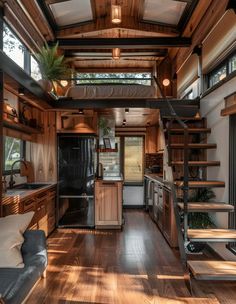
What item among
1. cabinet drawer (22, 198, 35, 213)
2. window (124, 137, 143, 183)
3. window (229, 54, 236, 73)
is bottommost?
cabinet drawer (22, 198, 35, 213)

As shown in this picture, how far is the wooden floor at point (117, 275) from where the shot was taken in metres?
2.93

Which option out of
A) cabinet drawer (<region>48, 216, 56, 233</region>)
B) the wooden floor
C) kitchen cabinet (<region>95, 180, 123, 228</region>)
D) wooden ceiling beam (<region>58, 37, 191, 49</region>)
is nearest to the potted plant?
wooden ceiling beam (<region>58, 37, 191, 49</region>)

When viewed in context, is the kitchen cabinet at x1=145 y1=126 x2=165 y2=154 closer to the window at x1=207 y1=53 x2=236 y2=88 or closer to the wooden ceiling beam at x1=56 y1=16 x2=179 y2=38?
the wooden ceiling beam at x1=56 y1=16 x2=179 y2=38

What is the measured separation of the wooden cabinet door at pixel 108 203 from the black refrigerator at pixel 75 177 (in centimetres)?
12

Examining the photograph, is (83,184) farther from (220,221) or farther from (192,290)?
(192,290)

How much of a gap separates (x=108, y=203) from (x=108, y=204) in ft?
0.06

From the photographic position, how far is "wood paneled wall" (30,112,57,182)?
5836mm

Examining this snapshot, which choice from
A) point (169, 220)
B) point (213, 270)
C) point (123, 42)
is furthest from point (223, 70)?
point (213, 270)

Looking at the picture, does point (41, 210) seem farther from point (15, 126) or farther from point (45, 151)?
point (45, 151)

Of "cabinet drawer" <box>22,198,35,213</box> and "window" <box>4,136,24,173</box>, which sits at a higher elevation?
"window" <box>4,136,24,173</box>

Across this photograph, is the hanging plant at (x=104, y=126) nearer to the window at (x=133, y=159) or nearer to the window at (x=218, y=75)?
the window at (x=133, y=159)

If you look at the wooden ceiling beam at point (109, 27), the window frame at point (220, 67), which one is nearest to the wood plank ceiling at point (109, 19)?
the wooden ceiling beam at point (109, 27)

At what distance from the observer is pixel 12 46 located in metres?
4.45

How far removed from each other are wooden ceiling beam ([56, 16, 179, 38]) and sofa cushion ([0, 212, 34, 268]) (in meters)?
4.22
